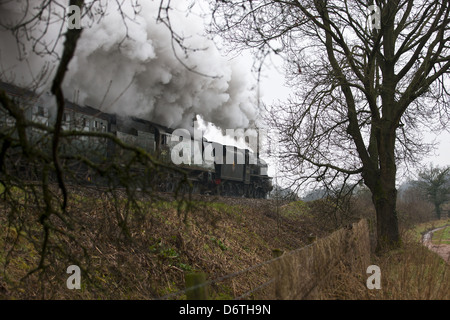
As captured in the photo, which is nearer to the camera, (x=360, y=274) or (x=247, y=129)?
(x=360, y=274)

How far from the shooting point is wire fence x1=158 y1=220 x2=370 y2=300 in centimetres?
400

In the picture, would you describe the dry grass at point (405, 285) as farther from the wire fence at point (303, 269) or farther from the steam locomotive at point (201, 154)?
the steam locomotive at point (201, 154)

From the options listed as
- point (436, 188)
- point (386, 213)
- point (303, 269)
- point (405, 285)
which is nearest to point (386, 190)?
point (386, 213)

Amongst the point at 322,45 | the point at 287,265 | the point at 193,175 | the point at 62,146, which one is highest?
the point at 322,45

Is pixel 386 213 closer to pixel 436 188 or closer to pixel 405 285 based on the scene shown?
pixel 405 285

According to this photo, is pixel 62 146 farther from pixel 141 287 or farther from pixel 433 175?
pixel 433 175

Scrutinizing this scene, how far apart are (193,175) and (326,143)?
8445mm

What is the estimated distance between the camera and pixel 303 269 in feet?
15.1

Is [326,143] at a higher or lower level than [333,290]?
higher

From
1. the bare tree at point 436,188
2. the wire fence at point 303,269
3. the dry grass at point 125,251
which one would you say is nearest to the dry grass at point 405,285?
the wire fence at point 303,269

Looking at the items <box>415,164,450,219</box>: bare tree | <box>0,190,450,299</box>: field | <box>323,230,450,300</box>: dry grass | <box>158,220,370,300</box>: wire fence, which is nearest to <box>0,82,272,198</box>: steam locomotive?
<box>0,190,450,299</box>: field
